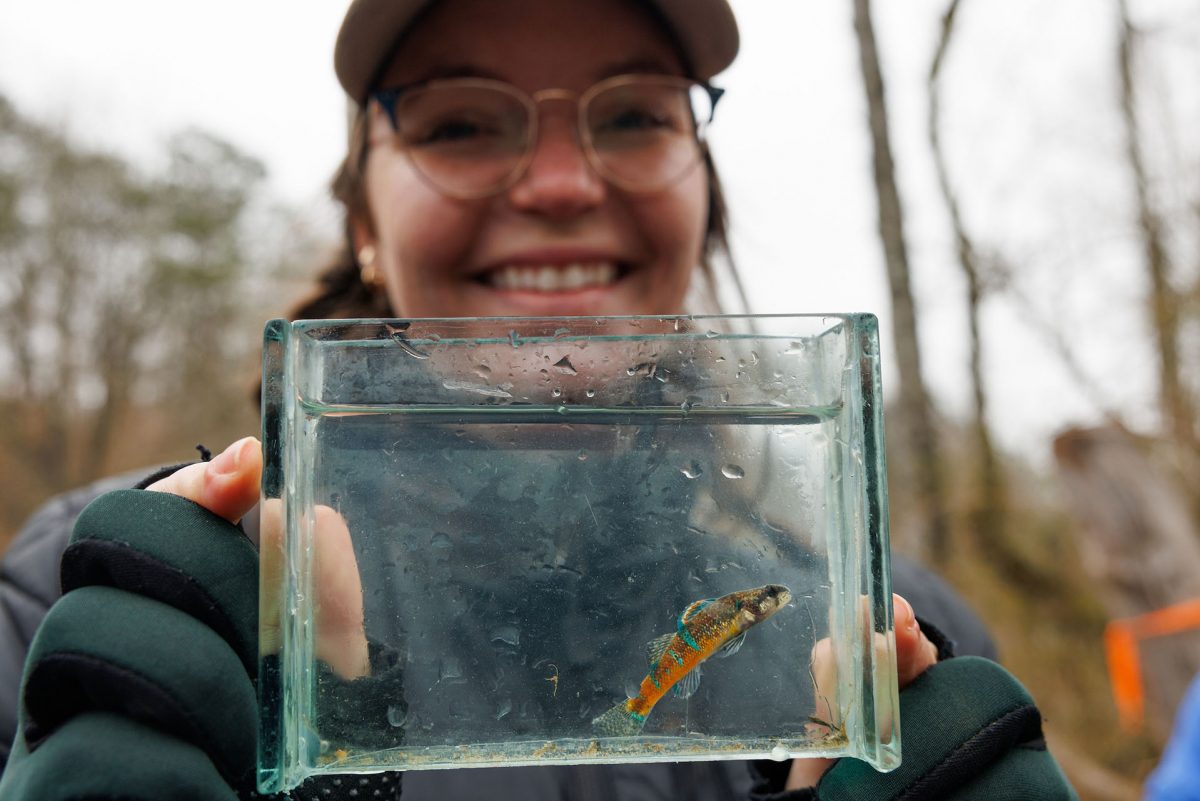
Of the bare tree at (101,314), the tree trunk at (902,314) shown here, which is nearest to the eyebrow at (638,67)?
the tree trunk at (902,314)

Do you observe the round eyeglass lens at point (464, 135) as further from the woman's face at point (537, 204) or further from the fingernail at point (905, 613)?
the fingernail at point (905, 613)

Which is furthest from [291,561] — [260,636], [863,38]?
[863,38]

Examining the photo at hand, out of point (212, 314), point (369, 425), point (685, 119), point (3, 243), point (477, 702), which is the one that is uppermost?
point (3, 243)

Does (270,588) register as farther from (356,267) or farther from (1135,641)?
(1135,641)

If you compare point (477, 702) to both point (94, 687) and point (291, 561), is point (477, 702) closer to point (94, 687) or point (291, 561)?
point (291, 561)

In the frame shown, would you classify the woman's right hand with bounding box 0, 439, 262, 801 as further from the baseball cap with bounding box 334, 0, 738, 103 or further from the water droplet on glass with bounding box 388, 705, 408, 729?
the baseball cap with bounding box 334, 0, 738, 103

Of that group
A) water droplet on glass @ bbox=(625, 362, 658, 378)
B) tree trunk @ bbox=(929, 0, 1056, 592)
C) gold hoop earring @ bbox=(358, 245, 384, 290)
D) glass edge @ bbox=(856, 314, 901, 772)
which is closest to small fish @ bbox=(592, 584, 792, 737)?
glass edge @ bbox=(856, 314, 901, 772)
